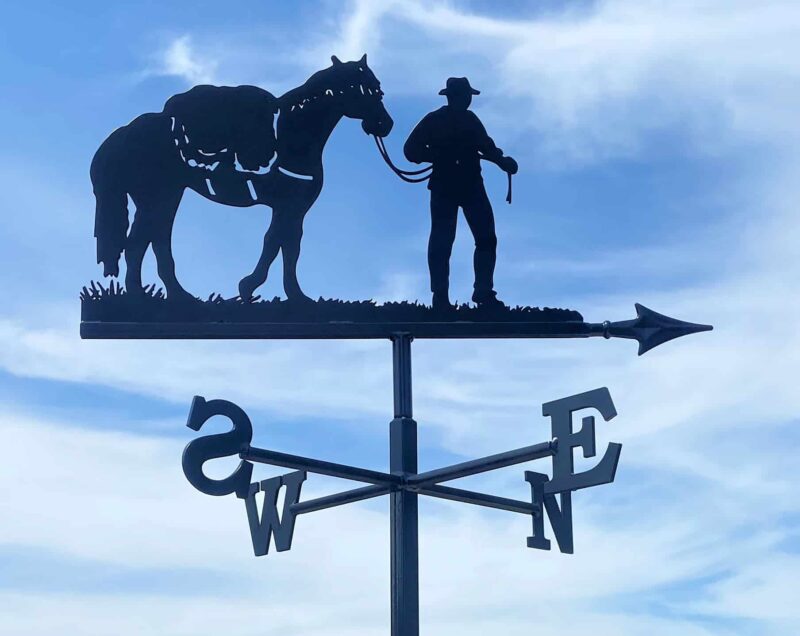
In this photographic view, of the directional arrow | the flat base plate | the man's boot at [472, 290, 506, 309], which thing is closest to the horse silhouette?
the flat base plate

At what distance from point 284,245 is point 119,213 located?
2.46 ft

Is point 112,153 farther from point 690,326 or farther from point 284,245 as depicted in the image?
point 690,326

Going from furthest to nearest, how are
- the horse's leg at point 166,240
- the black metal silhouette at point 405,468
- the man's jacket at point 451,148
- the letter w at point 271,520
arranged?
the man's jacket at point 451,148 → the horse's leg at point 166,240 → the letter w at point 271,520 → the black metal silhouette at point 405,468

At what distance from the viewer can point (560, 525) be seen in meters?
5.91

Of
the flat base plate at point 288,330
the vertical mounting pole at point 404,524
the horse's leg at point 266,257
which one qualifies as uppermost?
the horse's leg at point 266,257

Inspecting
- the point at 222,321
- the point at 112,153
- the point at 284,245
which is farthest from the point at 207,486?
the point at 112,153

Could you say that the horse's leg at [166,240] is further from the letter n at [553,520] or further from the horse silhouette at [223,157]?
the letter n at [553,520]

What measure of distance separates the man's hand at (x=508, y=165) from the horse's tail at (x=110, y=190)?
5.41 feet

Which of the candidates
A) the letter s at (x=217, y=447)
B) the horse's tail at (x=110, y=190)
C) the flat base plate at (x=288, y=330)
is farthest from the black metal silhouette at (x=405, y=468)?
the horse's tail at (x=110, y=190)

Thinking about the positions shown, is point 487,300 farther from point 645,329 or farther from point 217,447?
point 217,447

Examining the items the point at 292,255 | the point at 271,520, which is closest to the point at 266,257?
the point at 292,255

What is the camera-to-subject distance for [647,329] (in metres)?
6.18

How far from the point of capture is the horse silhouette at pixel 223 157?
647cm

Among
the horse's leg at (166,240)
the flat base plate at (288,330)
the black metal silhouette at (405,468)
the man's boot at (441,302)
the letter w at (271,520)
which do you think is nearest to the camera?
the black metal silhouette at (405,468)
